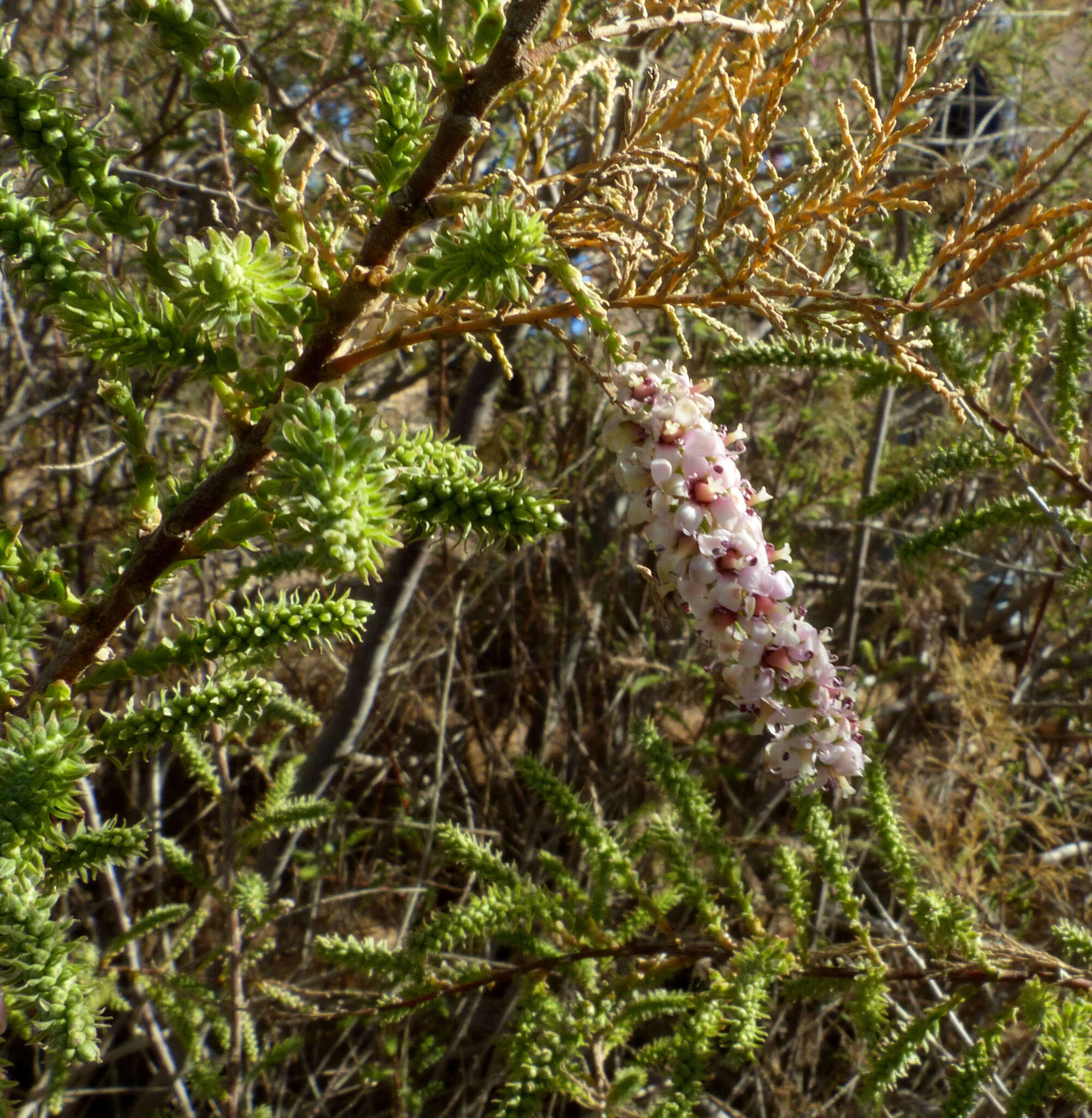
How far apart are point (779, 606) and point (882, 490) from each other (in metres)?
1.06

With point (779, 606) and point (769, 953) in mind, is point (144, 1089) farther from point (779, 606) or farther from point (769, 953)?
point (779, 606)

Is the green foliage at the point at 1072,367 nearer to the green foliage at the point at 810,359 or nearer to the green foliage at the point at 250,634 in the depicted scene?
the green foliage at the point at 810,359

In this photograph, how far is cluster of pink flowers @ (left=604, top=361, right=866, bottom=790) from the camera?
1.04 m

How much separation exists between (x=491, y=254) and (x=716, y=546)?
0.42 m

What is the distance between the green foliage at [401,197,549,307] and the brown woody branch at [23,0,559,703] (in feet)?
0.24

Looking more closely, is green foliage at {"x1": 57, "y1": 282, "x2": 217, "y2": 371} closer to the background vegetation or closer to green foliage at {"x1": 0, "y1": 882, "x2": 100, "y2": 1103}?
the background vegetation

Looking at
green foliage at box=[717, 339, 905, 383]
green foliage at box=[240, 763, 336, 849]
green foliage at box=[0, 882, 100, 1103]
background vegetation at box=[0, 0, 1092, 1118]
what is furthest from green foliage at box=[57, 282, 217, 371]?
green foliage at box=[240, 763, 336, 849]

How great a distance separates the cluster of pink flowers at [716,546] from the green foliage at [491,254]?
220mm

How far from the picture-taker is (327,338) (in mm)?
974

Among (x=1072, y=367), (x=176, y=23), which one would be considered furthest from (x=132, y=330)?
(x=1072, y=367)

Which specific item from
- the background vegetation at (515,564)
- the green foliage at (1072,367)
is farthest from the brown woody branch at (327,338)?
the green foliage at (1072,367)

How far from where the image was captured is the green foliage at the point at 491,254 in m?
0.84

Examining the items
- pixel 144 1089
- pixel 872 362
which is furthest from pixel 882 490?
pixel 144 1089

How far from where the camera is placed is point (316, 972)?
304cm
